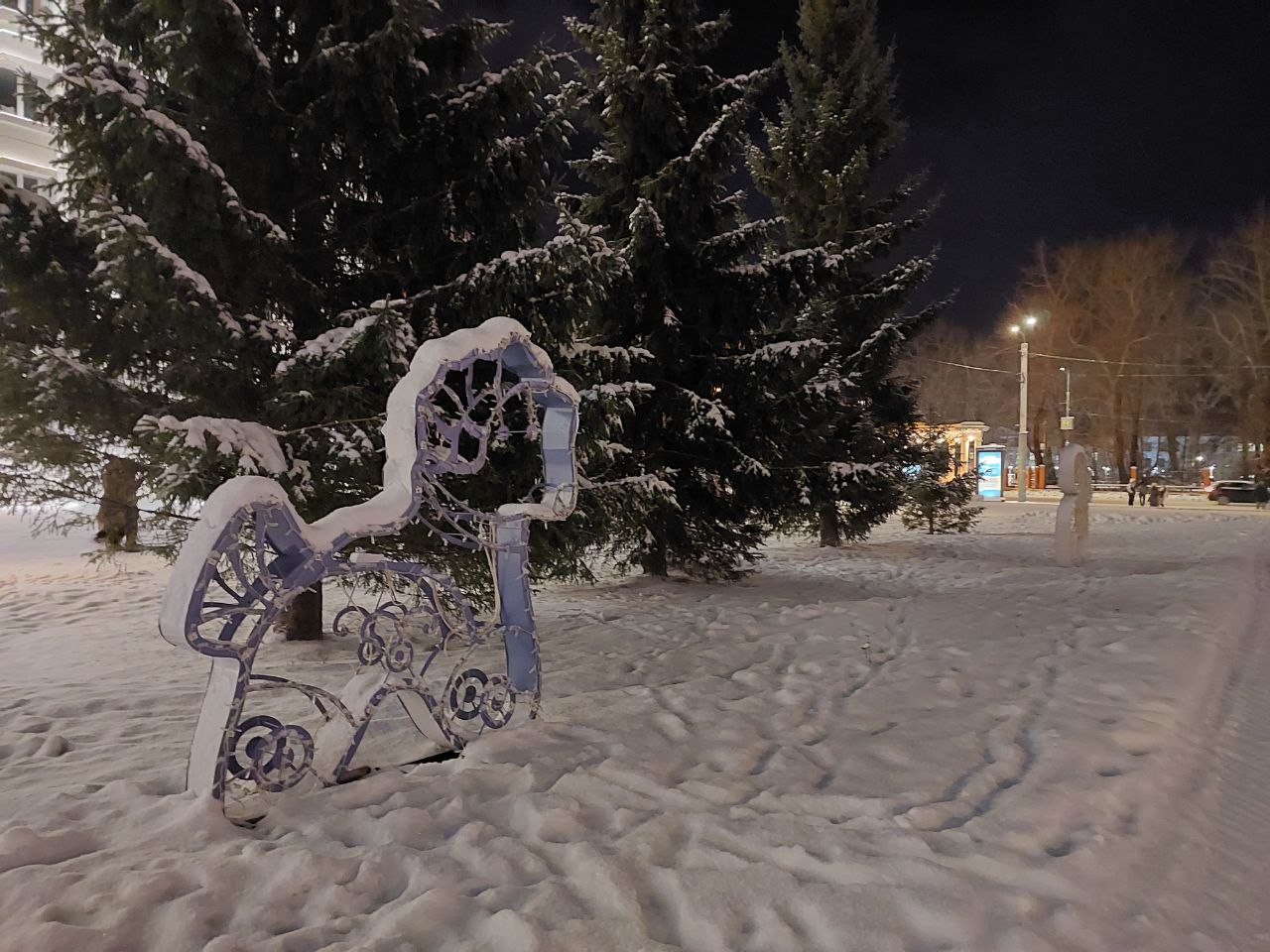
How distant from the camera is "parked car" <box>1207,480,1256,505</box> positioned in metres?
31.1

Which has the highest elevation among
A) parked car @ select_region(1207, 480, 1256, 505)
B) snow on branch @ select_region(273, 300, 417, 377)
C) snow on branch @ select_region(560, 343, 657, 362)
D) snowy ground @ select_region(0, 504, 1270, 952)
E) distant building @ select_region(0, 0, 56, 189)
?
distant building @ select_region(0, 0, 56, 189)

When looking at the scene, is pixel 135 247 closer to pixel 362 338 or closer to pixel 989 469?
pixel 362 338

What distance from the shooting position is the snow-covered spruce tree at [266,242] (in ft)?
16.9

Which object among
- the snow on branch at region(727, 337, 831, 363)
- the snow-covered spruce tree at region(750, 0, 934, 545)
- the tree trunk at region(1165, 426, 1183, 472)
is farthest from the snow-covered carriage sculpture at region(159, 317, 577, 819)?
the tree trunk at region(1165, 426, 1183, 472)

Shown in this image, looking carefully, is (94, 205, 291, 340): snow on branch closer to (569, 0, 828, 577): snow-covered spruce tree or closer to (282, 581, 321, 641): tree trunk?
(282, 581, 321, 641): tree trunk

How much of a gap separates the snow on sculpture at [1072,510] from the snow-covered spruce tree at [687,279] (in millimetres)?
5222

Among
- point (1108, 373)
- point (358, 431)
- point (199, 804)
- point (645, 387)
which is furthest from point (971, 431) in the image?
point (199, 804)

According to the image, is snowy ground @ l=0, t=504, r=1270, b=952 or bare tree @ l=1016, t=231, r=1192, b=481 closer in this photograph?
snowy ground @ l=0, t=504, r=1270, b=952

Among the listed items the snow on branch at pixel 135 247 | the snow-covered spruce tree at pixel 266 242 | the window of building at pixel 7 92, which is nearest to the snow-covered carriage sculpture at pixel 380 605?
the snow-covered spruce tree at pixel 266 242

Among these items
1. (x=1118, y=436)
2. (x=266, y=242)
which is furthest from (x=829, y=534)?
(x=1118, y=436)

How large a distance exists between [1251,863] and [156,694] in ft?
20.1

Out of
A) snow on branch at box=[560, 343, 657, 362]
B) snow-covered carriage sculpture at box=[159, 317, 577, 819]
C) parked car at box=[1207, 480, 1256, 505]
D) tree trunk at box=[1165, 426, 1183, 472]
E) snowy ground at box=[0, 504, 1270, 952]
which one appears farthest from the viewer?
tree trunk at box=[1165, 426, 1183, 472]

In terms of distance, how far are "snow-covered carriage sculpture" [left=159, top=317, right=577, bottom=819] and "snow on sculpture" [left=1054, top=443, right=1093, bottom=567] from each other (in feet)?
33.0

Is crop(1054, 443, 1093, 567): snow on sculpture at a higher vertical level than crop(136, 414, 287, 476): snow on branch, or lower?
lower
